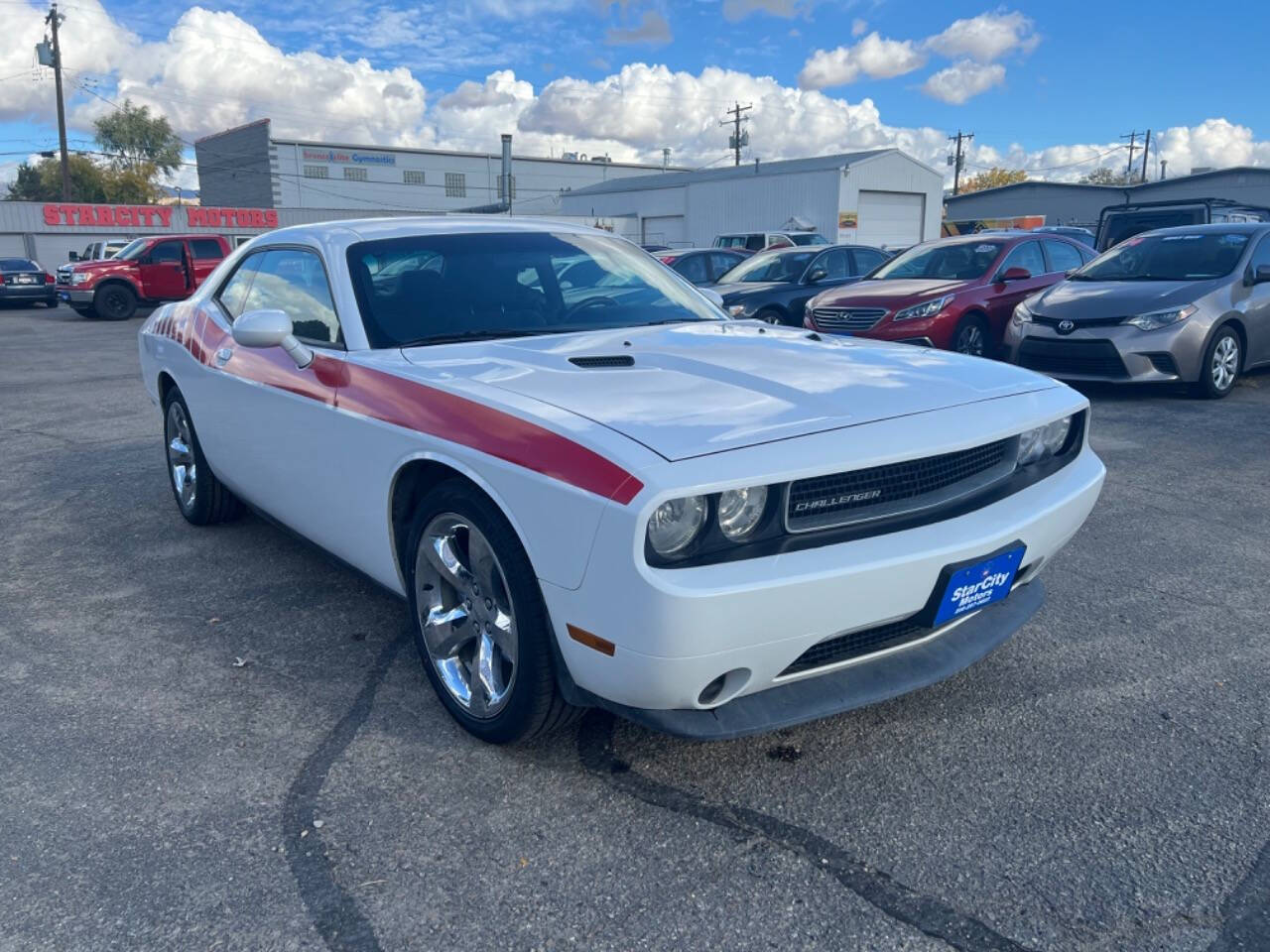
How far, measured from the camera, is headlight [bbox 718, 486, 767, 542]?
2.35 metres

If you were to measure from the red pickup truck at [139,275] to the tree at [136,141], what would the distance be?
57.7 metres

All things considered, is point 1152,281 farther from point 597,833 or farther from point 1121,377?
point 597,833

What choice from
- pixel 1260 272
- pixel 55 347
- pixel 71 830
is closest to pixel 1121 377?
pixel 1260 272

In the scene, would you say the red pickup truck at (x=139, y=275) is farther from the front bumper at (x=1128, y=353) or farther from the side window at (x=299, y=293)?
the side window at (x=299, y=293)

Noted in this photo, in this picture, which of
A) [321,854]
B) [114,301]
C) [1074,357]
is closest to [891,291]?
[1074,357]

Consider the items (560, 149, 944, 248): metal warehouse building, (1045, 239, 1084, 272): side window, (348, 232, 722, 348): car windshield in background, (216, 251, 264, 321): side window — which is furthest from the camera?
(560, 149, 944, 248): metal warehouse building

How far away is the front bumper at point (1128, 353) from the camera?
8070 mm

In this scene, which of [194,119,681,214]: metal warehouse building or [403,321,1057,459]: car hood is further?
[194,119,681,214]: metal warehouse building

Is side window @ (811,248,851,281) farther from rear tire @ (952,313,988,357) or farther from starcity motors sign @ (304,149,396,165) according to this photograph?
starcity motors sign @ (304,149,396,165)

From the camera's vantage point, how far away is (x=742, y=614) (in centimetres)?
224

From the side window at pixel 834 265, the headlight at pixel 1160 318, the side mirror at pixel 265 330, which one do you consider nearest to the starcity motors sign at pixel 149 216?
the side window at pixel 834 265

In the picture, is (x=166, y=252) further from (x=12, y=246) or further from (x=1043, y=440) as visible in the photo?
(x=1043, y=440)

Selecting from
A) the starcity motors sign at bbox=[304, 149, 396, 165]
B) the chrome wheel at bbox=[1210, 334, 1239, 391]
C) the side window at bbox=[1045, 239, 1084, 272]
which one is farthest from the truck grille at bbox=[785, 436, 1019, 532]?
the starcity motors sign at bbox=[304, 149, 396, 165]

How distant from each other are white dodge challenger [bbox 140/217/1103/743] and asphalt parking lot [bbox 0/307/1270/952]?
0.29m
